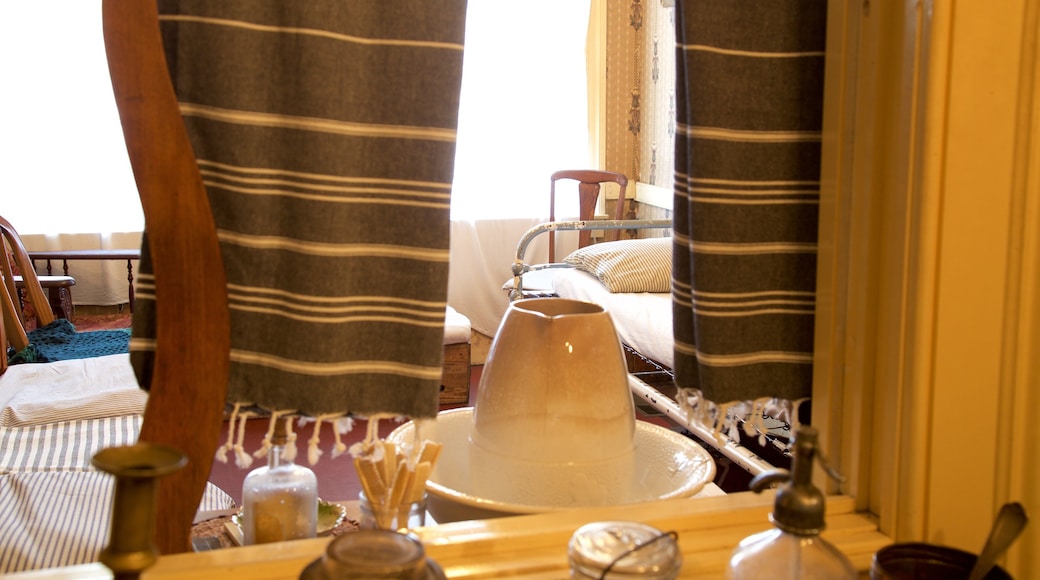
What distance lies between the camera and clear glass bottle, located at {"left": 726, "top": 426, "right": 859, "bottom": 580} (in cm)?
59

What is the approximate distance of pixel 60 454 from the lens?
1976mm

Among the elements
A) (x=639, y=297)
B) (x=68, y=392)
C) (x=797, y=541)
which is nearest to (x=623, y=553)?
(x=797, y=541)

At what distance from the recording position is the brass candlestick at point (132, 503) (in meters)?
0.50

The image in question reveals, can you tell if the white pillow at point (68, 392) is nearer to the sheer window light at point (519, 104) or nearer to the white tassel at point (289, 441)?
the white tassel at point (289, 441)

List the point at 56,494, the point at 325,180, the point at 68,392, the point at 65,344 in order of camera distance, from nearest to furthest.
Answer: the point at 325,180 → the point at 56,494 → the point at 68,392 → the point at 65,344

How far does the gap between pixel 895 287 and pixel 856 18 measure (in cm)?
23

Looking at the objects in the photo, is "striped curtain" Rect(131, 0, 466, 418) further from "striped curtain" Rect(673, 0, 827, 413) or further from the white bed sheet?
the white bed sheet

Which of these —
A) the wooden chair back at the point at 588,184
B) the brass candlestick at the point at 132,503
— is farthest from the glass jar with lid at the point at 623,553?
the wooden chair back at the point at 588,184

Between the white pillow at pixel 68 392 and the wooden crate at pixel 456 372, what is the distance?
1229 mm

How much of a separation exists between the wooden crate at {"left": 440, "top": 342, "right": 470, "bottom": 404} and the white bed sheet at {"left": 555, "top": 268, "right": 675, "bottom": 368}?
508 millimetres

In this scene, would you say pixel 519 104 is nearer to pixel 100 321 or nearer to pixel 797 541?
pixel 100 321

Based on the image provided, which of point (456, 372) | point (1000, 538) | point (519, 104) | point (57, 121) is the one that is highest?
point (519, 104)

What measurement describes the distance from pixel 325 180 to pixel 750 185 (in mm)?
380

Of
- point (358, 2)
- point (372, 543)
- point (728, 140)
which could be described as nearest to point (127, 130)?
point (358, 2)
